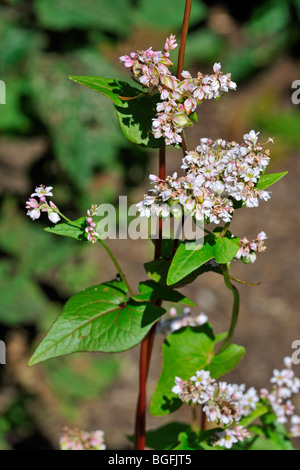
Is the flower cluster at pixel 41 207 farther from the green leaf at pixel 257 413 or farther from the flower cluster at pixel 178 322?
the green leaf at pixel 257 413

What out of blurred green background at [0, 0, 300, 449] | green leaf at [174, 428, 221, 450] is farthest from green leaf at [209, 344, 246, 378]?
blurred green background at [0, 0, 300, 449]

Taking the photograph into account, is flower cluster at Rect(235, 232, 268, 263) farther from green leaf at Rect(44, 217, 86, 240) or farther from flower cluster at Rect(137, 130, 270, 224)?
green leaf at Rect(44, 217, 86, 240)

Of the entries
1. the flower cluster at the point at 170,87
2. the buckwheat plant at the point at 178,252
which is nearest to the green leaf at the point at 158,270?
the buckwheat plant at the point at 178,252

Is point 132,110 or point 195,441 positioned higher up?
point 132,110

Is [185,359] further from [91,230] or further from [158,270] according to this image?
[91,230]

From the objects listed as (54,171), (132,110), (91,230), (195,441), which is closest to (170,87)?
(132,110)

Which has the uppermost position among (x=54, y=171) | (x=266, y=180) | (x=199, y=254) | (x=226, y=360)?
(x=54, y=171)
